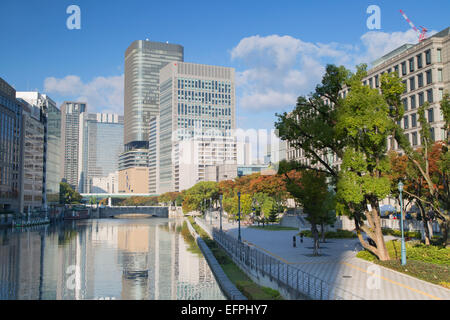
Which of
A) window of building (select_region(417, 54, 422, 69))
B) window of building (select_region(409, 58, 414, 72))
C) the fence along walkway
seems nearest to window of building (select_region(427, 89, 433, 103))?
window of building (select_region(417, 54, 422, 69))

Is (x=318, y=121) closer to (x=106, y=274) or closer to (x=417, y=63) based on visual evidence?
(x=106, y=274)

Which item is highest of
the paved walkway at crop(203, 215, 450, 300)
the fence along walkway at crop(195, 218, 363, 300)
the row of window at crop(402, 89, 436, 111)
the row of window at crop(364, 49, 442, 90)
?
the row of window at crop(364, 49, 442, 90)

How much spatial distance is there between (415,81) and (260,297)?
230 ft

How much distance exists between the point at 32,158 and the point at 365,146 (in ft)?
391

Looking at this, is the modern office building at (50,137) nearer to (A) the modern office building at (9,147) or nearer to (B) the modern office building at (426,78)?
(A) the modern office building at (9,147)

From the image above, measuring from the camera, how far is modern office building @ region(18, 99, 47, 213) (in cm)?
12144

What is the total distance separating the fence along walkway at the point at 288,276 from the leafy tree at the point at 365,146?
7.28 meters

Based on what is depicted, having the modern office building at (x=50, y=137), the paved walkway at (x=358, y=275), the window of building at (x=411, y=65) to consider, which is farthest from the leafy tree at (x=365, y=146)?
the modern office building at (x=50, y=137)

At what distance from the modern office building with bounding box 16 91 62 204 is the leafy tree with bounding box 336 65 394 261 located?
4950 inches

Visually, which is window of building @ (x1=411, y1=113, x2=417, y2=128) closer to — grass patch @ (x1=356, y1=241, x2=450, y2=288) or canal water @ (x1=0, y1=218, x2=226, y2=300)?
grass patch @ (x1=356, y1=241, x2=450, y2=288)

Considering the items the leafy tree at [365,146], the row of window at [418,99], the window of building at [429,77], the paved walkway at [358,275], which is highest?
the window of building at [429,77]

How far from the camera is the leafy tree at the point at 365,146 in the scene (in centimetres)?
2953

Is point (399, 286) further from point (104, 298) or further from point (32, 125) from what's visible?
point (32, 125)
